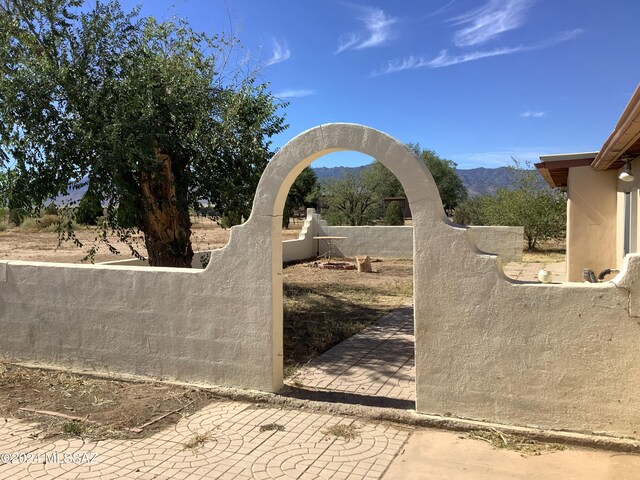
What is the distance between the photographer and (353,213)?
114ft

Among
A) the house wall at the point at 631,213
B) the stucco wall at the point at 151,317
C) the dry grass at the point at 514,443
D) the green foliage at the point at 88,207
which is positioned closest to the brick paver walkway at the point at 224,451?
the dry grass at the point at 514,443

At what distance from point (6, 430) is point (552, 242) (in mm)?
26384

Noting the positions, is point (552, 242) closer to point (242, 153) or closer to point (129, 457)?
point (242, 153)

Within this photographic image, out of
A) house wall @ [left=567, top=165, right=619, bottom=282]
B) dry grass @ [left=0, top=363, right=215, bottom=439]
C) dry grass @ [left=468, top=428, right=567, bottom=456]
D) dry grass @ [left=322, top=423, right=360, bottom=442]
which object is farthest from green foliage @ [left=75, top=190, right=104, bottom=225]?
house wall @ [left=567, top=165, right=619, bottom=282]

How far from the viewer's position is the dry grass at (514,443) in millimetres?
3965

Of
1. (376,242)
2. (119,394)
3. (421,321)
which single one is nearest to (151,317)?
(119,394)

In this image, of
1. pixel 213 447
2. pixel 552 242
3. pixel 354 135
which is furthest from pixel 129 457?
pixel 552 242

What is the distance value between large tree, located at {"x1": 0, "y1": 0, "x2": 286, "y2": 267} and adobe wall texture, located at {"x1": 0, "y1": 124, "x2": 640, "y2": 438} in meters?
1.85

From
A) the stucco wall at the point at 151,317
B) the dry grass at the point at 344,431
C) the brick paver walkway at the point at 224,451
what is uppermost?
the stucco wall at the point at 151,317

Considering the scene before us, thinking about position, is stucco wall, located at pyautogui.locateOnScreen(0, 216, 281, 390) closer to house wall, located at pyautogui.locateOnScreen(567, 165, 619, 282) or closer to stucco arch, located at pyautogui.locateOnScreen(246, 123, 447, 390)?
stucco arch, located at pyautogui.locateOnScreen(246, 123, 447, 390)

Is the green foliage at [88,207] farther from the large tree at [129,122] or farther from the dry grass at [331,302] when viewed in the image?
the dry grass at [331,302]

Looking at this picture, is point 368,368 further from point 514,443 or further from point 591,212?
point 591,212

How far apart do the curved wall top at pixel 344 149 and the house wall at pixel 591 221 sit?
6.87 meters

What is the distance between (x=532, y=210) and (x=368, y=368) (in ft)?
56.6
